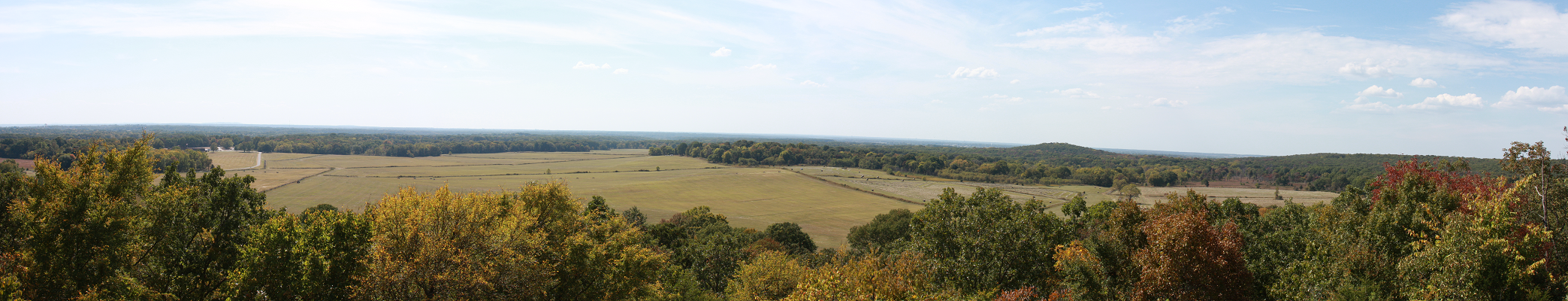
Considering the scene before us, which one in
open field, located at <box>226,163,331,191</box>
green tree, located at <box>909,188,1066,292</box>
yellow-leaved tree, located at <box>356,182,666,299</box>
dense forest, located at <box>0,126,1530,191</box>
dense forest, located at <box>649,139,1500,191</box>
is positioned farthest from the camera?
dense forest, located at <box>649,139,1500,191</box>

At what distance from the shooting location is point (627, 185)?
9956cm

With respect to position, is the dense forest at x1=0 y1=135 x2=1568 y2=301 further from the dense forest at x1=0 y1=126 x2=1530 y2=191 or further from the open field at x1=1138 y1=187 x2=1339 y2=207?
the dense forest at x1=0 y1=126 x2=1530 y2=191

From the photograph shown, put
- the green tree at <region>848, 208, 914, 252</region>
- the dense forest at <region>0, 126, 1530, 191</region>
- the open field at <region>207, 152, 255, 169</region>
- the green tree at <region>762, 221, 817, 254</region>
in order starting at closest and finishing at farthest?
1. the green tree at <region>762, 221, 817, 254</region>
2. the green tree at <region>848, 208, 914, 252</region>
3. the open field at <region>207, 152, 255, 169</region>
4. the dense forest at <region>0, 126, 1530, 191</region>

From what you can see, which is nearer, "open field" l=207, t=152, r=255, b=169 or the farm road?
the farm road

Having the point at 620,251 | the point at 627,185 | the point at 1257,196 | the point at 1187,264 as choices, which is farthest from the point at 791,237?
the point at 1257,196

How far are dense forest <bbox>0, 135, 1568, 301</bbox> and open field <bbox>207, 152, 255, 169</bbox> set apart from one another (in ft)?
338

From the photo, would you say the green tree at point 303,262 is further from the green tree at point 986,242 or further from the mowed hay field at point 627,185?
the mowed hay field at point 627,185

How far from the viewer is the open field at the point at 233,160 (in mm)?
106875

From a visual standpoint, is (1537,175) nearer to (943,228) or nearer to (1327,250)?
(1327,250)

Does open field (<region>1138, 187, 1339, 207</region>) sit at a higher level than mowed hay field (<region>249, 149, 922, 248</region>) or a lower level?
higher

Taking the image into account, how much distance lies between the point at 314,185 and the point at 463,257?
88.0 meters

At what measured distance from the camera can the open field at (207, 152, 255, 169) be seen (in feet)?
351

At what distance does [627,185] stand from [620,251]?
77.6 meters

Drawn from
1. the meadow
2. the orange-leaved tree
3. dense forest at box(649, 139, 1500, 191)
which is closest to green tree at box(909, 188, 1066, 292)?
the orange-leaved tree
